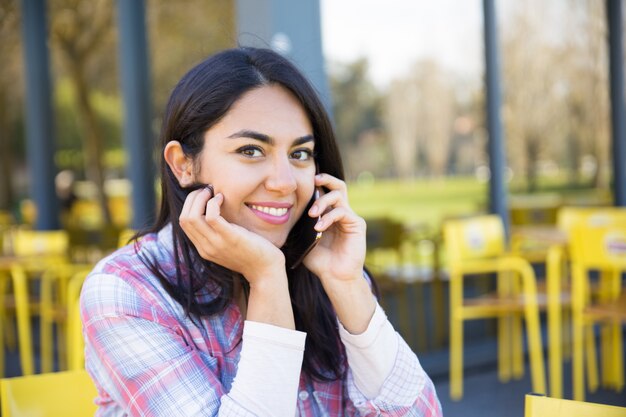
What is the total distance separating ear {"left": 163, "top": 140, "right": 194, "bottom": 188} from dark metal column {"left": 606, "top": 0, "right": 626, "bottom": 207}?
5.10 meters

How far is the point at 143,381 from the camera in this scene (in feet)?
3.81

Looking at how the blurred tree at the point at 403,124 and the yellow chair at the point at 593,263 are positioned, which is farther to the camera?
the blurred tree at the point at 403,124

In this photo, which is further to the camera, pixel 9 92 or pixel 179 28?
pixel 9 92

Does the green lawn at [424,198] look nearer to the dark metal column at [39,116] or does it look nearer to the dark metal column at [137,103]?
the dark metal column at [137,103]

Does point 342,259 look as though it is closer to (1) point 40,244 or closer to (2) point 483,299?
(2) point 483,299

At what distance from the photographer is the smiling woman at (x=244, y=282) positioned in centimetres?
118

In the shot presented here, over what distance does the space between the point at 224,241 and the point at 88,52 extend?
278 inches

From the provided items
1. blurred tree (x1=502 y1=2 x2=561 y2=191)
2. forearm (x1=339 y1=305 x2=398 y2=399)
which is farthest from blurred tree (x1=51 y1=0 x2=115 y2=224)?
forearm (x1=339 y1=305 x2=398 y2=399)

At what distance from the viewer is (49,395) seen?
1.45m

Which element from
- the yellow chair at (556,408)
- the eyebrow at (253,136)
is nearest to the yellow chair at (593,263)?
the yellow chair at (556,408)

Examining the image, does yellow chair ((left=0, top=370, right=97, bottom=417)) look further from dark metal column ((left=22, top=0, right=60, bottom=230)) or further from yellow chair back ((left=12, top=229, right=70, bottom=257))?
dark metal column ((left=22, top=0, right=60, bottom=230))

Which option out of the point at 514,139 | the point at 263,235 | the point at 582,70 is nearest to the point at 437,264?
the point at 514,139

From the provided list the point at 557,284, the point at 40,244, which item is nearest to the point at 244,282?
the point at 557,284

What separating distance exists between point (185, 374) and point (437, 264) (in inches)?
174
